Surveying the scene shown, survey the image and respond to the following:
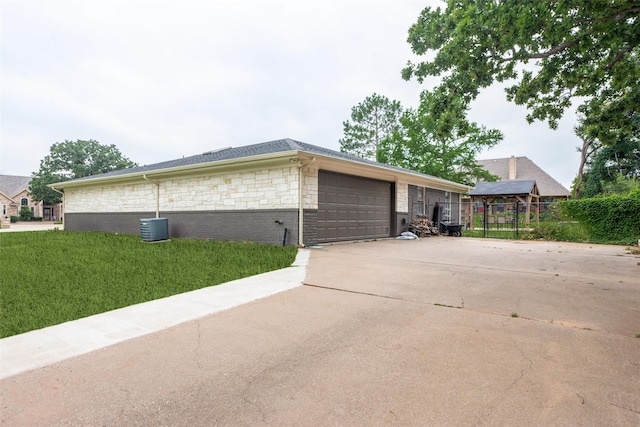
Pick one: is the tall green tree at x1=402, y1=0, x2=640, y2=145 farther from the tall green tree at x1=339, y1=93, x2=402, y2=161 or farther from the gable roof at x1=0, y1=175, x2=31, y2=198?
the gable roof at x1=0, y1=175, x2=31, y2=198

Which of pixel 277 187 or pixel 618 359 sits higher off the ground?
pixel 277 187

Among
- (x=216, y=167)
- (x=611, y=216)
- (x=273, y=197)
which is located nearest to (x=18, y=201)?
(x=216, y=167)

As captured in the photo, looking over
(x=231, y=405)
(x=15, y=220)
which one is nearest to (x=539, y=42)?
(x=231, y=405)

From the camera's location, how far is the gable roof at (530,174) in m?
31.5

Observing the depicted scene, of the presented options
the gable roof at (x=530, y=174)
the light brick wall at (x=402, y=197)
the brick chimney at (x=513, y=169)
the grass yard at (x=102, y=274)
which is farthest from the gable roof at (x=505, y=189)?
the grass yard at (x=102, y=274)

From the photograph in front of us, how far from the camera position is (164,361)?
2689 mm

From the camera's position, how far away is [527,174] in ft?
114

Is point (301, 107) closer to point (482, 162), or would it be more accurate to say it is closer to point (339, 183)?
point (339, 183)

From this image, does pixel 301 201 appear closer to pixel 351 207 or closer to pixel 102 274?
pixel 351 207

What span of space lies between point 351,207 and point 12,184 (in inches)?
2262

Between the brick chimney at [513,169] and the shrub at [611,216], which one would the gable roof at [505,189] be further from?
the brick chimney at [513,169]

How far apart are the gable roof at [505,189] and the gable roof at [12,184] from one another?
57.9m

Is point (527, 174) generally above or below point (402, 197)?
above

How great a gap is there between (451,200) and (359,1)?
13.7 m
